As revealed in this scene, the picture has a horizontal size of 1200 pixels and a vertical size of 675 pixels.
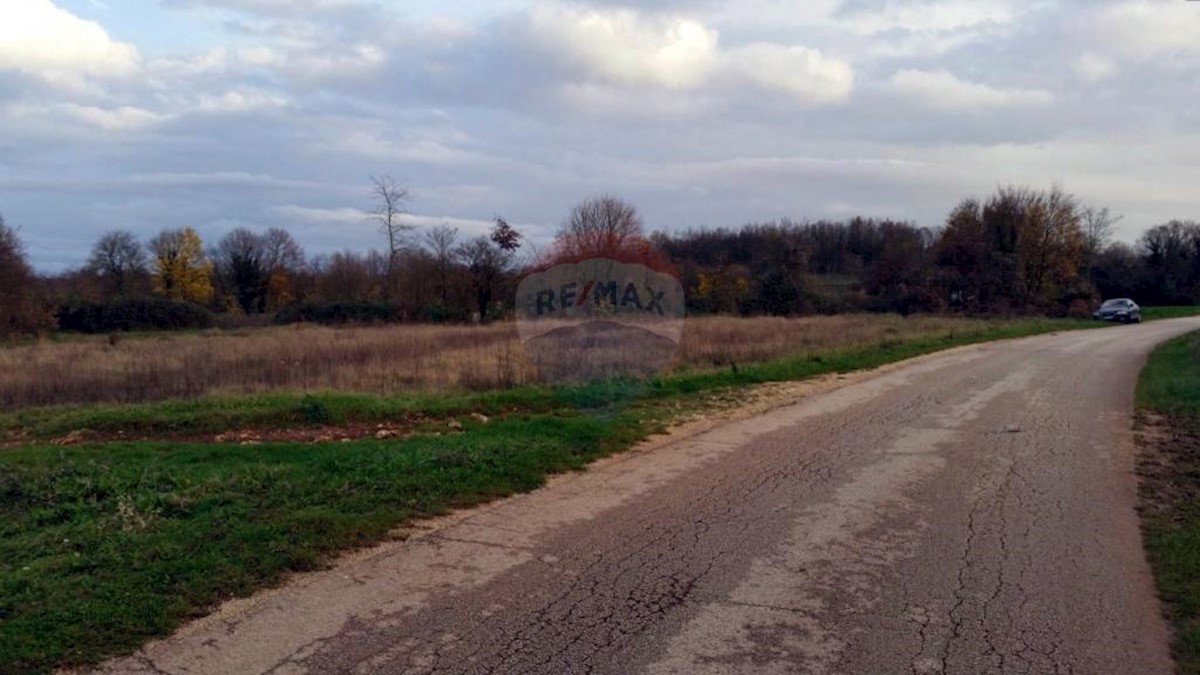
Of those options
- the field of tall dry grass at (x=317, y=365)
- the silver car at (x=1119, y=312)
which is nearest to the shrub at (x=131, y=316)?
the field of tall dry grass at (x=317, y=365)

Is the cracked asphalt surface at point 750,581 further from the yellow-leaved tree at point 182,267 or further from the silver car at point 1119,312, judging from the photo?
the yellow-leaved tree at point 182,267

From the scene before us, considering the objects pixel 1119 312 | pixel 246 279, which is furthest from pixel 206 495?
pixel 246 279

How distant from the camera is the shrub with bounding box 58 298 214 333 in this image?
51125 mm


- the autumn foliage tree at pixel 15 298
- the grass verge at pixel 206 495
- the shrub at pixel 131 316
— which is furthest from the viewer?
the shrub at pixel 131 316

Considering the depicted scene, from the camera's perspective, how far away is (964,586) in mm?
6207

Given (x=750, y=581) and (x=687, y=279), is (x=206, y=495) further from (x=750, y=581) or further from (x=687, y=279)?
(x=687, y=279)

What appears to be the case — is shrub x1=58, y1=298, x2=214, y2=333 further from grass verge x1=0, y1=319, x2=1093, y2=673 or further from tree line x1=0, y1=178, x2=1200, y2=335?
grass verge x1=0, y1=319, x2=1093, y2=673

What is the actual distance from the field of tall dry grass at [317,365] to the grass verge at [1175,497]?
917cm

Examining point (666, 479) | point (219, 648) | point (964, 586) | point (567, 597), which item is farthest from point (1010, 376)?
point (219, 648)

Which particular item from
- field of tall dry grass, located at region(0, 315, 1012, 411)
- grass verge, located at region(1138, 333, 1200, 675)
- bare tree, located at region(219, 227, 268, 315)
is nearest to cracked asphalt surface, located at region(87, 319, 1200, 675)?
grass verge, located at region(1138, 333, 1200, 675)

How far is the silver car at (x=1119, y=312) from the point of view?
161 ft

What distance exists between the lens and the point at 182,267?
232 ft

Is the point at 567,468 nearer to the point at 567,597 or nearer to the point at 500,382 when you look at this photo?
the point at 567,597

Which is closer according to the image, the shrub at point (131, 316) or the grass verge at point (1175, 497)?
the grass verge at point (1175, 497)
